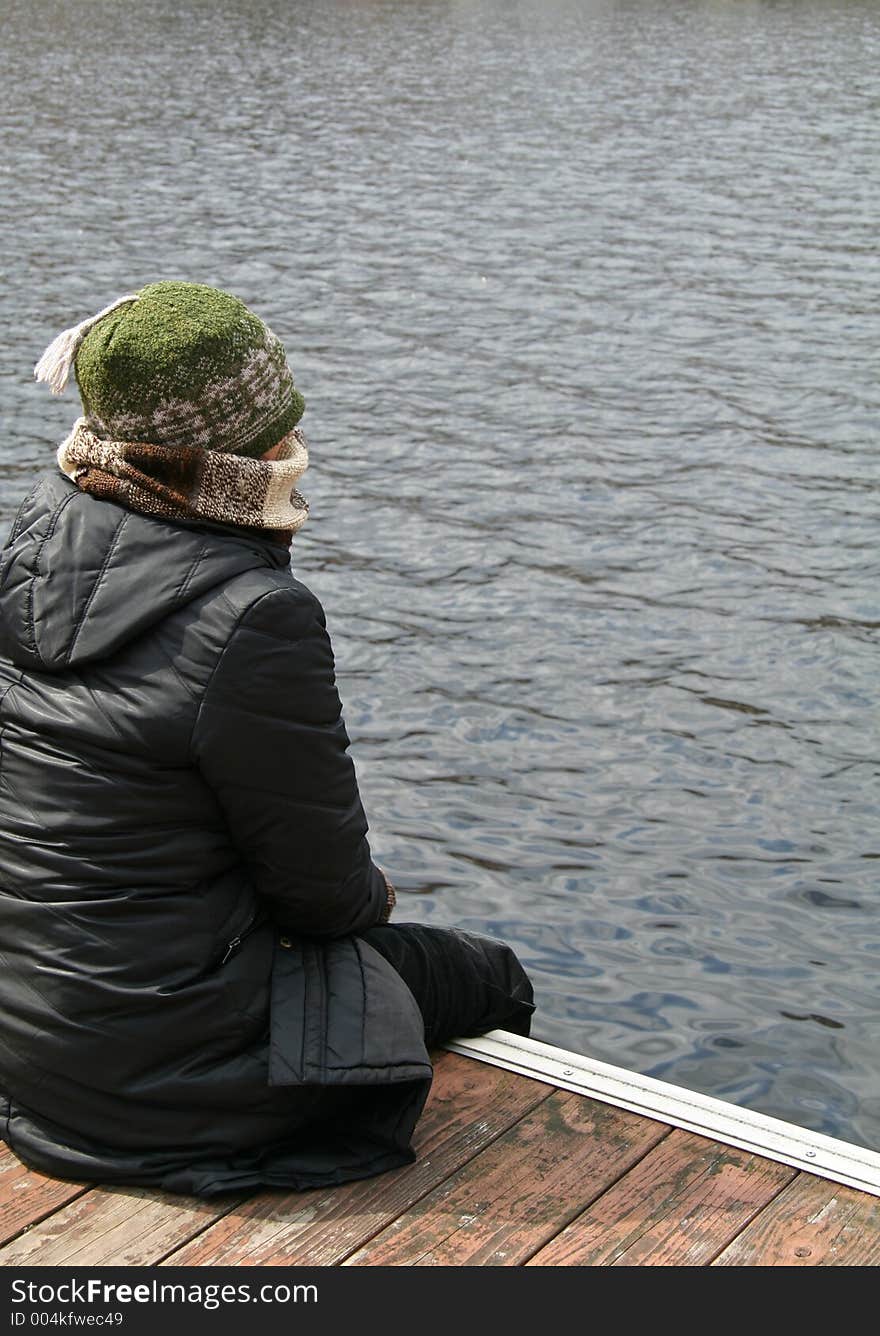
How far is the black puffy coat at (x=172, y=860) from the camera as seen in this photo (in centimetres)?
346

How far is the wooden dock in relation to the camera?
3635mm

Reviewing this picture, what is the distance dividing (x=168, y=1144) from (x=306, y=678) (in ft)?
3.67

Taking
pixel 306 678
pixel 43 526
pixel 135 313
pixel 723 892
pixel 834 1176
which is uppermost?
pixel 135 313

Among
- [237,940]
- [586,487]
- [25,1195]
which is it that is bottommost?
[586,487]

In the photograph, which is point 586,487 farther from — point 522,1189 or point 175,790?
Result: point 175,790

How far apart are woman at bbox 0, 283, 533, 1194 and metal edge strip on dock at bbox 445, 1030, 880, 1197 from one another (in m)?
0.71

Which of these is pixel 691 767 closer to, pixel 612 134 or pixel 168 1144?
pixel 168 1144

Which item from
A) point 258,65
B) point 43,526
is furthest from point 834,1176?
point 258,65

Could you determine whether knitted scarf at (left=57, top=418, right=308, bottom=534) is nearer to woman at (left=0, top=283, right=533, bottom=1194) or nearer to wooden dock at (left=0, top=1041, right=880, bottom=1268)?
woman at (left=0, top=283, right=533, bottom=1194)

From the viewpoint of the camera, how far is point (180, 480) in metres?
3.58

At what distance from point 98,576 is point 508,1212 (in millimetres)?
1711

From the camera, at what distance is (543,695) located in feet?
29.0

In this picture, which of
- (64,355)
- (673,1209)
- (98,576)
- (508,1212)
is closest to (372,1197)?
(508,1212)

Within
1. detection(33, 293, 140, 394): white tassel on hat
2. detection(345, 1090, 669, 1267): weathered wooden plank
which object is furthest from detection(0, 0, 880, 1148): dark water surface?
detection(33, 293, 140, 394): white tassel on hat
